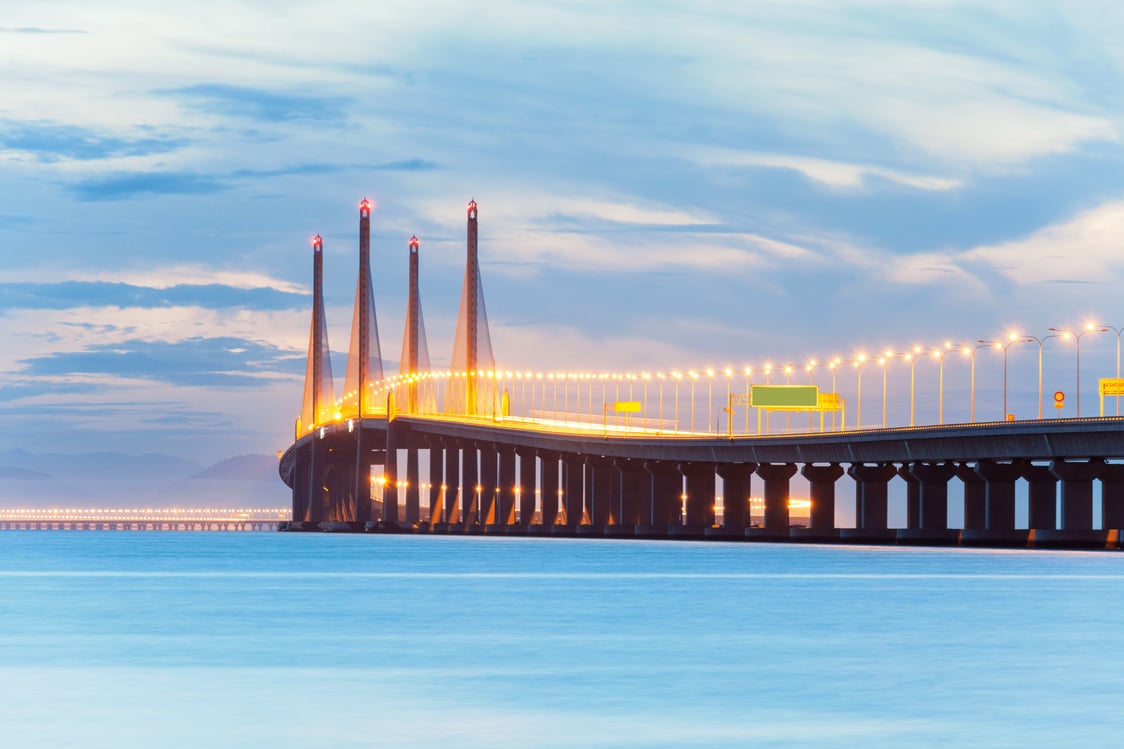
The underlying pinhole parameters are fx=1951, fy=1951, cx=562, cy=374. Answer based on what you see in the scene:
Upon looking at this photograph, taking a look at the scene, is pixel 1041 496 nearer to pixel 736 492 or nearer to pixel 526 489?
pixel 736 492

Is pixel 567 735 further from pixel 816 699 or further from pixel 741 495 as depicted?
pixel 741 495

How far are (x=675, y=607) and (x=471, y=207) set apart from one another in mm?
136294

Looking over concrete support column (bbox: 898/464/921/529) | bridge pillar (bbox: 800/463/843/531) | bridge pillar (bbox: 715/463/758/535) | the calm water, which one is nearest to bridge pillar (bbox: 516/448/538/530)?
bridge pillar (bbox: 715/463/758/535)

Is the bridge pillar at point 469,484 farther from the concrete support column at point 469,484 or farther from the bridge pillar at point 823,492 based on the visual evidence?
the bridge pillar at point 823,492

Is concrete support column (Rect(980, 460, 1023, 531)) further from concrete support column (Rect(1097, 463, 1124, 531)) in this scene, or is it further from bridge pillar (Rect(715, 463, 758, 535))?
bridge pillar (Rect(715, 463, 758, 535))

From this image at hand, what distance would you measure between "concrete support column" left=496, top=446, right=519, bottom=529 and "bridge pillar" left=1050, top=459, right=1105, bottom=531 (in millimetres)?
70244

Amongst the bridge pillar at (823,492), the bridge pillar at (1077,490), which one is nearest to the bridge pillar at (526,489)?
the bridge pillar at (823,492)

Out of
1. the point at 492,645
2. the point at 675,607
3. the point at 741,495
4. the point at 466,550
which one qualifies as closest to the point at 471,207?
the point at 741,495

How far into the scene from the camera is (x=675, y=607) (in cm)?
5372

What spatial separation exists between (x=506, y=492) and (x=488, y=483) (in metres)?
2.86

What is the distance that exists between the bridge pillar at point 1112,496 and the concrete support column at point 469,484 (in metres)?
77.7

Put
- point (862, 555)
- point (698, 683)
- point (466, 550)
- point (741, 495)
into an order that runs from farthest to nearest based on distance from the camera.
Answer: point (741, 495)
point (466, 550)
point (862, 555)
point (698, 683)

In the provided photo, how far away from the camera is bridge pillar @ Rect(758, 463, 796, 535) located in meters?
153

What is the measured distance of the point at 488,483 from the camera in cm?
18500
